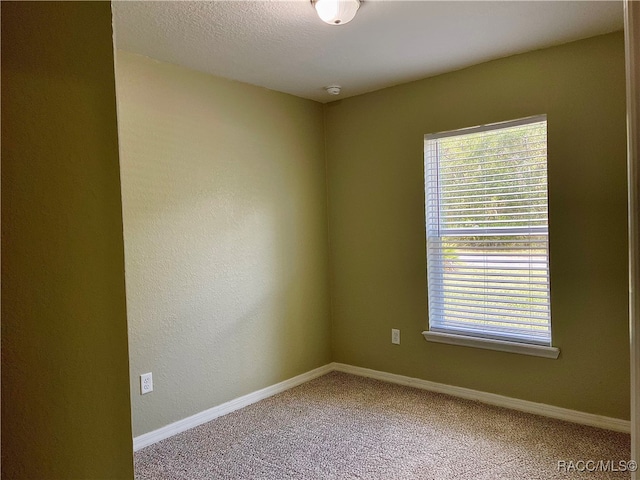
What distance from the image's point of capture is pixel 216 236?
10.2 ft

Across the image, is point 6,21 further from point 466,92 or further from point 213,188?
point 466,92

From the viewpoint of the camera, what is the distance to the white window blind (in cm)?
289

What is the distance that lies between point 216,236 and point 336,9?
1663mm

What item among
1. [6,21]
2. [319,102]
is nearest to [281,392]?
[319,102]

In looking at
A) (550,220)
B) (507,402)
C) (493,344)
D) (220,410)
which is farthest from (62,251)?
(507,402)

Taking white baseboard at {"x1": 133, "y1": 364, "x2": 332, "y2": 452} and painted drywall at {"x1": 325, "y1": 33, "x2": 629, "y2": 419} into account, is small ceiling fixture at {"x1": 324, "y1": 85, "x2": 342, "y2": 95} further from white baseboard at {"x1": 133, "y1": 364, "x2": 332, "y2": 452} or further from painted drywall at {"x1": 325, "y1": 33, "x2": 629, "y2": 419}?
white baseboard at {"x1": 133, "y1": 364, "x2": 332, "y2": 452}

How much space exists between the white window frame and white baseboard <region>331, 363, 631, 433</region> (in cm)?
33

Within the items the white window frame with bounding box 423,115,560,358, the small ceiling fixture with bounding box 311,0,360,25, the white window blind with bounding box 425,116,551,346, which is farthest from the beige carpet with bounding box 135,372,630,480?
the small ceiling fixture with bounding box 311,0,360,25

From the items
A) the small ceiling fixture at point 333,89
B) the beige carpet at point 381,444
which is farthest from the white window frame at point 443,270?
the small ceiling fixture at point 333,89

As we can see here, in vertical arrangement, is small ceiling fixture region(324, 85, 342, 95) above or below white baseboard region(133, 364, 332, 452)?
above

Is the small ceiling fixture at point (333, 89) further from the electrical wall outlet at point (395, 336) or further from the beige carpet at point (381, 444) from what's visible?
the beige carpet at point (381, 444)

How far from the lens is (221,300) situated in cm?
314

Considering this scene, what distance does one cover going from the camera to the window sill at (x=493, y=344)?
9.36 ft

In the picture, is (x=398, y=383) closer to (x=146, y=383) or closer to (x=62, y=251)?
(x=146, y=383)
